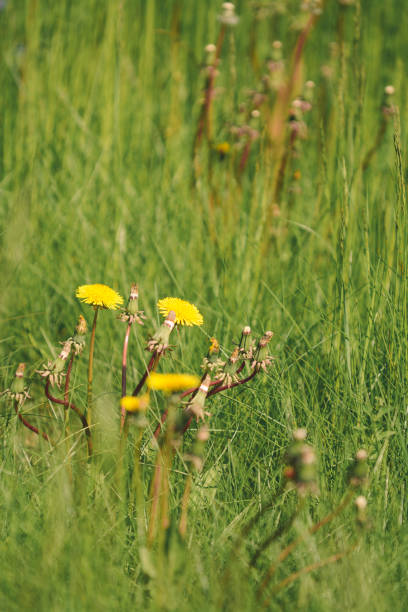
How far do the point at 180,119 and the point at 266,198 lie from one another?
0.78 m

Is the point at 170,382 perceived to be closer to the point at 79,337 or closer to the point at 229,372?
the point at 229,372

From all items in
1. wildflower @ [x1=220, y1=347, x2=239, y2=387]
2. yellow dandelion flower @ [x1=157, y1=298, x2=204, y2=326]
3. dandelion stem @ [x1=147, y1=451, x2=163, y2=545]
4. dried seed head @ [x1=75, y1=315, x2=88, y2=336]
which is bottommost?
dandelion stem @ [x1=147, y1=451, x2=163, y2=545]

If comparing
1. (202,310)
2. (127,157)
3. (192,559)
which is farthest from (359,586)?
(127,157)

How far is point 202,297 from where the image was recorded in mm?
1663

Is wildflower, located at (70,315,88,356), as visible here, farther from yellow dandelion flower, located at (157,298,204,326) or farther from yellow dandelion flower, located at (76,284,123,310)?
yellow dandelion flower, located at (157,298,204,326)

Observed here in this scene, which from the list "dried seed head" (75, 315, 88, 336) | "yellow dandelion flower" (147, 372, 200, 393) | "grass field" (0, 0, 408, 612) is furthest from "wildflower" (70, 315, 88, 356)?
"yellow dandelion flower" (147, 372, 200, 393)

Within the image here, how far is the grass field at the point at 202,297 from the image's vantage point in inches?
38.6

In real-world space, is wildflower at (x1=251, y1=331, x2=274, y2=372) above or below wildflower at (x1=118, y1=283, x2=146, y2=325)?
below

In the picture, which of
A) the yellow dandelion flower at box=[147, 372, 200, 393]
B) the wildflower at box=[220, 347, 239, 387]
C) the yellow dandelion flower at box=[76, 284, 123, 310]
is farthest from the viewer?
the yellow dandelion flower at box=[76, 284, 123, 310]

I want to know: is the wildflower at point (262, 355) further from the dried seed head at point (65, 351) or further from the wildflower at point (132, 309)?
the dried seed head at point (65, 351)

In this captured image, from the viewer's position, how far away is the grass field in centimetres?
98

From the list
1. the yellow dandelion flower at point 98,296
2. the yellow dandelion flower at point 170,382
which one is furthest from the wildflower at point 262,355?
the yellow dandelion flower at point 98,296

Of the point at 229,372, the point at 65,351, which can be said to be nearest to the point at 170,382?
the point at 229,372

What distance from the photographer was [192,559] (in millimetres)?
1000
